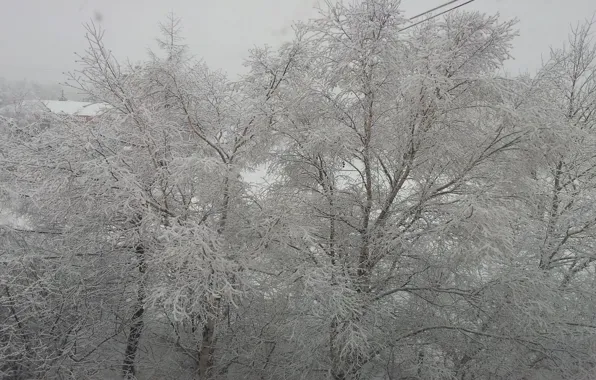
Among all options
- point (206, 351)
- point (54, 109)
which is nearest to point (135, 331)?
point (206, 351)

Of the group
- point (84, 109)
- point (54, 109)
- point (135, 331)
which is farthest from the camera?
point (54, 109)

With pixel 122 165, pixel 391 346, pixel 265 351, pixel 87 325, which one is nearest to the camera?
pixel 122 165

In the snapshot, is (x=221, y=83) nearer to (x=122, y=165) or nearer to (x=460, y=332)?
(x=122, y=165)

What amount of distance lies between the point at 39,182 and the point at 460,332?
264 inches

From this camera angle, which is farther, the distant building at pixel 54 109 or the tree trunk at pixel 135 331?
the tree trunk at pixel 135 331

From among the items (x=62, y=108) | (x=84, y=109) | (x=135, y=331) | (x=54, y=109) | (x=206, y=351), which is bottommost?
(x=206, y=351)

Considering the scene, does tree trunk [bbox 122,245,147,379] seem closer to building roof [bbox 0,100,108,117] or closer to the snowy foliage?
the snowy foliage

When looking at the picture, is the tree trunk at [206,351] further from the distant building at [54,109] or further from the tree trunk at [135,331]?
the distant building at [54,109]

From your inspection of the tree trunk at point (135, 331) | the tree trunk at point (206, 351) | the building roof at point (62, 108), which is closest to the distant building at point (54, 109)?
the building roof at point (62, 108)

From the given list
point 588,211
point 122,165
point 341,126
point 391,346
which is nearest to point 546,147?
point 588,211

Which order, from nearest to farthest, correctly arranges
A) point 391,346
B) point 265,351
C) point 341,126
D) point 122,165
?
point 122,165, point 341,126, point 391,346, point 265,351

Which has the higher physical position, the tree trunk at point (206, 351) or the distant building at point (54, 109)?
the distant building at point (54, 109)

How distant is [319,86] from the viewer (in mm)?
6367

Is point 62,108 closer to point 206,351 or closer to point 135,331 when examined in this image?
point 135,331
